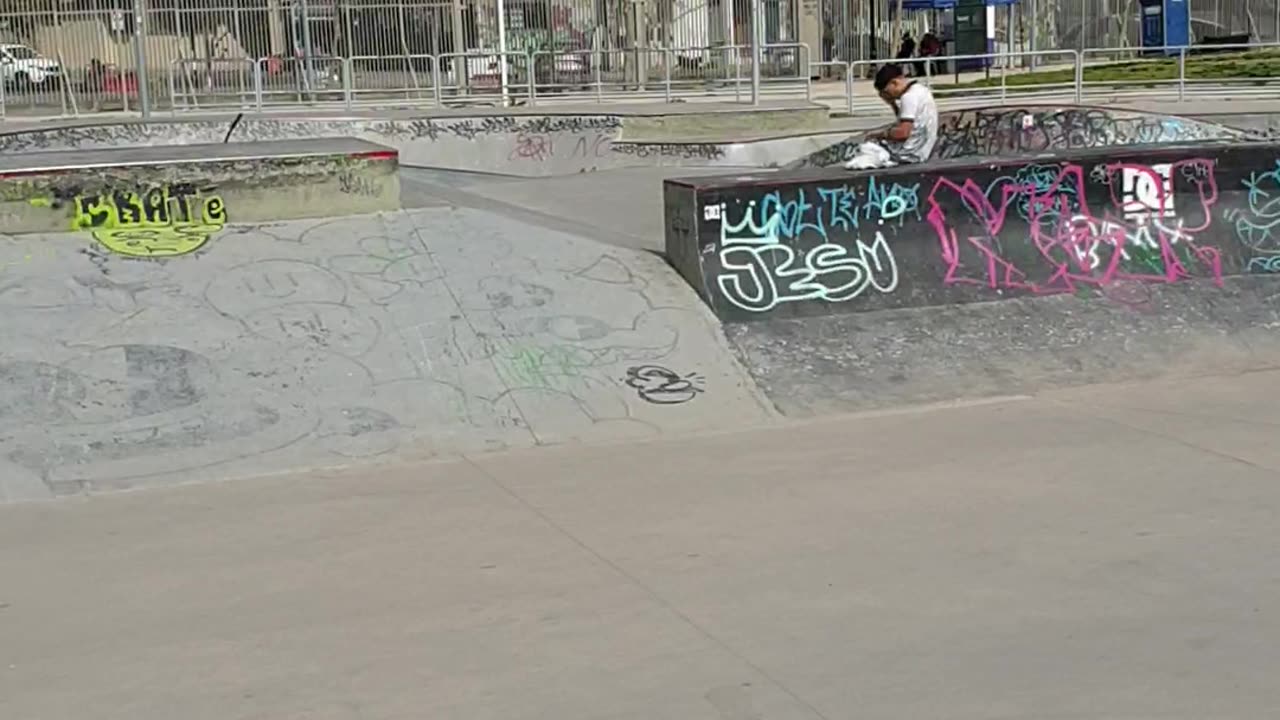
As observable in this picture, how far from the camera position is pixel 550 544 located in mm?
6352

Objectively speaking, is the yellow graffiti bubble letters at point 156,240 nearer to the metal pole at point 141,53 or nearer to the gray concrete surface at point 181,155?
the gray concrete surface at point 181,155

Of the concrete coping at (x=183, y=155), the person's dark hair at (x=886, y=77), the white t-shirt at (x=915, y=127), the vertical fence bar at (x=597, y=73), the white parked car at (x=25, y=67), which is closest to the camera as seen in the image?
the concrete coping at (x=183, y=155)

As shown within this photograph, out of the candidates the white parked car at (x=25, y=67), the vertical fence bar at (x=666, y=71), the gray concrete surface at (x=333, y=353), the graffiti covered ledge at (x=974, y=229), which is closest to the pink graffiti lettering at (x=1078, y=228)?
the graffiti covered ledge at (x=974, y=229)

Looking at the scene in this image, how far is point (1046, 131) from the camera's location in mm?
15125

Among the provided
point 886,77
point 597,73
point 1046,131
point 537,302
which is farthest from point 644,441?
point 597,73

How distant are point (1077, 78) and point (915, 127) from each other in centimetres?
1325

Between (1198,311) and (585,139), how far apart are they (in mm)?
10623

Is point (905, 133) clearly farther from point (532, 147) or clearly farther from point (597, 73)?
point (597, 73)

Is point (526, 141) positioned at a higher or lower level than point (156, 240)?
higher

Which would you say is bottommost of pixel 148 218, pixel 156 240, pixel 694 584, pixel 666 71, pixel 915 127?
pixel 694 584

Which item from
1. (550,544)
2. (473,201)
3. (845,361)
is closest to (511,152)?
(473,201)

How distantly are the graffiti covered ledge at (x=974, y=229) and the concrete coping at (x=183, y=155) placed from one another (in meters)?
2.57

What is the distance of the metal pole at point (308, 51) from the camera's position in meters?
25.2

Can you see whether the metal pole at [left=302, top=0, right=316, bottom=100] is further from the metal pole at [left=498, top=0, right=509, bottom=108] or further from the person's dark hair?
the person's dark hair
